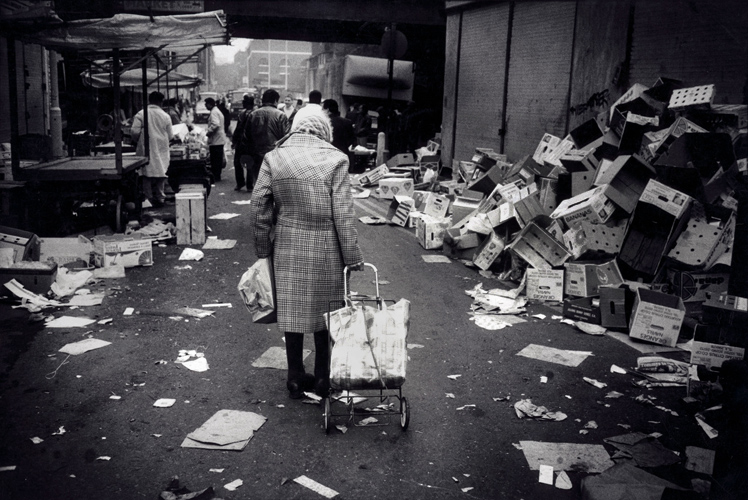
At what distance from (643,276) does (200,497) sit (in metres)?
5.34

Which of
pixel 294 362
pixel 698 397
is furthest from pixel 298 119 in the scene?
pixel 698 397

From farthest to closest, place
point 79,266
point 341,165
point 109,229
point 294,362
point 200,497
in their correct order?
point 109,229 → point 79,266 → point 294,362 → point 341,165 → point 200,497

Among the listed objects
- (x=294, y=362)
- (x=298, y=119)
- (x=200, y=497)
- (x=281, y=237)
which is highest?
(x=298, y=119)

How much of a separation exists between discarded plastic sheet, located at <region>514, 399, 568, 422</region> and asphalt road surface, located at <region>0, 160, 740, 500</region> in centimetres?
6

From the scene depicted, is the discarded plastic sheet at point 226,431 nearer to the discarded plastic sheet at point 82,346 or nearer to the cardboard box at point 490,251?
the discarded plastic sheet at point 82,346

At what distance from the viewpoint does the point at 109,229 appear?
34.8 ft

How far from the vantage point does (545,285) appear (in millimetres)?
7586

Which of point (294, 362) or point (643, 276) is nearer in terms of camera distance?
point (294, 362)

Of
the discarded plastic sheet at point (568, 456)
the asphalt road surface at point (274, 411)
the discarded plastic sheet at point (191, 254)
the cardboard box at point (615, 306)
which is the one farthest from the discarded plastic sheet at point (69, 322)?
the cardboard box at point (615, 306)

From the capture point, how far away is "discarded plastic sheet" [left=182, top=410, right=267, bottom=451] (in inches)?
166

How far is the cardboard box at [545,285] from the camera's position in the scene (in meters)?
7.54

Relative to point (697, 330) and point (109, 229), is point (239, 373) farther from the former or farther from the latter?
point (109, 229)

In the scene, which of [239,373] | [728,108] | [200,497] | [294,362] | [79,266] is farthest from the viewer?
[79,266]

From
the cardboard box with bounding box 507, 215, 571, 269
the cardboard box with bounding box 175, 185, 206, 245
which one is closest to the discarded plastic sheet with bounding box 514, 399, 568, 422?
the cardboard box with bounding box 507, 215, 571, 269
